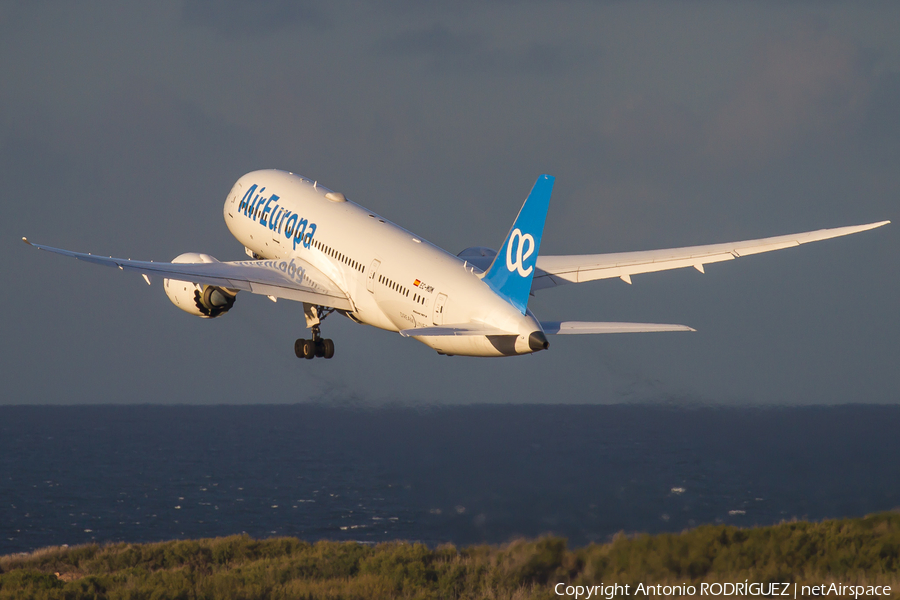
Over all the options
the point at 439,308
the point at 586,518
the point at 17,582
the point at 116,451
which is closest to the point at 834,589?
the point at 439,308

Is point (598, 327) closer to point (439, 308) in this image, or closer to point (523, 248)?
point (523, 248)

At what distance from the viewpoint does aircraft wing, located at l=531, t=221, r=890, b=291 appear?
3622 centimetres

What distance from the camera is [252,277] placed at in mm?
38969

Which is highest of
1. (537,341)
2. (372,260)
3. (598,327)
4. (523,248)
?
(372,260)

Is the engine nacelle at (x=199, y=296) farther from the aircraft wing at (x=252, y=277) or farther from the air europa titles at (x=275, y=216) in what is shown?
the air europa titles at (x=275, y=216)

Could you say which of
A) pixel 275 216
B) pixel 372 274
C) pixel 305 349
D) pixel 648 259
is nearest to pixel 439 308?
pixel 372 274

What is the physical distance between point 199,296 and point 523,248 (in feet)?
46.1

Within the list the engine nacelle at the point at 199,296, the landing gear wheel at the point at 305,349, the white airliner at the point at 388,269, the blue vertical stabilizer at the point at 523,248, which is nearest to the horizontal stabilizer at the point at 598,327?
the white airliner at the point at 388,269

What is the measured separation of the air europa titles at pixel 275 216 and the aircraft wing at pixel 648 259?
27.7ft

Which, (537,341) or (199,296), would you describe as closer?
(537,341)

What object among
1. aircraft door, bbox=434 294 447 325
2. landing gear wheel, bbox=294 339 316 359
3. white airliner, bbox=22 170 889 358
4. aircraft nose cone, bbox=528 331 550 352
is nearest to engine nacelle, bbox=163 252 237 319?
white airliner, bbox=22 170 889 358

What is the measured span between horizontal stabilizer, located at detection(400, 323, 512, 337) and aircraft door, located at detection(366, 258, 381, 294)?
5366mm

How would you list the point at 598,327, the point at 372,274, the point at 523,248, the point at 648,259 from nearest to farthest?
the point at 598,327 < the point at 523,248 < the point at 372,274 < the point at 648,259

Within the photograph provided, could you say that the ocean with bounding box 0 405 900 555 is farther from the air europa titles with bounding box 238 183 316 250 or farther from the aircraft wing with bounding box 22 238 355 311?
the aircraft wing with bounding box 22 238 355 311
